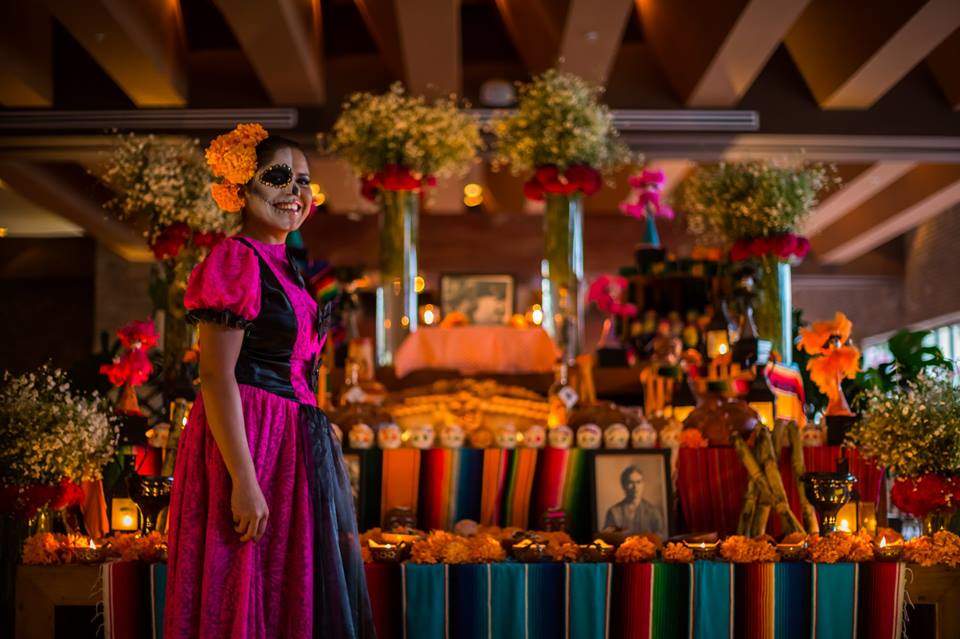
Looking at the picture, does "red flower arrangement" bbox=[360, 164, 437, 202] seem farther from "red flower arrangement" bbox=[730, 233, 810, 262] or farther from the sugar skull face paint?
the sugar skull face paint

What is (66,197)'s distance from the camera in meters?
10.1

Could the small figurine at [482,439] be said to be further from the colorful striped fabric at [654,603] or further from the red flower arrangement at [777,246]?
the red flower arrangement at [777,246]

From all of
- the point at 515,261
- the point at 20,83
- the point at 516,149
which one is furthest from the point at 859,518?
the point at 515,261

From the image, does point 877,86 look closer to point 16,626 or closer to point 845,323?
point 845,323

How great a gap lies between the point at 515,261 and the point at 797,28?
547 cm

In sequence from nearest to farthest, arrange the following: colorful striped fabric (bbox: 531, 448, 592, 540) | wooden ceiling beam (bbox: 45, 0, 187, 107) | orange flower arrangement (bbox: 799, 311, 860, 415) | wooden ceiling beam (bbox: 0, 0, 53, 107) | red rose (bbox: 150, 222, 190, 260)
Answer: colorful striped fabric (bbox: 531, 448, 592, 540) < orange flower arrangement (bbox: 799, 311, 860, 415) < red rose (bbox: 150, 222, 190, 260) < wooden ceiling beam (bbox: 45, 0, 187, 107) < wooden ceiling beam (bbox: 0, 0, 53, 107)

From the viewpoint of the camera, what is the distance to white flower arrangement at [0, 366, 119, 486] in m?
3.45

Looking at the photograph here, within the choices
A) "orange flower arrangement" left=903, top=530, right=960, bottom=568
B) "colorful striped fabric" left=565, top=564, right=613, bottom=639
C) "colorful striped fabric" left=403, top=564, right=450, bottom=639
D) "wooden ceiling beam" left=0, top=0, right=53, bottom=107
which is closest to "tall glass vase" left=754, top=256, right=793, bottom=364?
"orange flower arrangement" left=903, top=530, right=960, bottom=568

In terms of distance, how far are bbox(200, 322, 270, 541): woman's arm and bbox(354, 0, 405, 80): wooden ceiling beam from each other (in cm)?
563

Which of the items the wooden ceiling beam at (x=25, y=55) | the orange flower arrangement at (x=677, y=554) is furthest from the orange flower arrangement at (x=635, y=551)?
the wooden ceiling beam at (x=25, y=55)

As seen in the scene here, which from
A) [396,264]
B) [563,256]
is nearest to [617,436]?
[563,256]

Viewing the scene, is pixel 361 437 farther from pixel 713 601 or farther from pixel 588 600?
pixel 713 601

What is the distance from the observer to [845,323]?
420 centimetres

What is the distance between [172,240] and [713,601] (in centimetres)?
311
